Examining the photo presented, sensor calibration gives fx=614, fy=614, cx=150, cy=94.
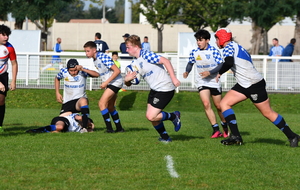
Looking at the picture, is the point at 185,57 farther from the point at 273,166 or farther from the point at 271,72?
the point at 273,166

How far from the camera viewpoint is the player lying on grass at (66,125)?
40.2 feet

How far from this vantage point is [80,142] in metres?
10.4

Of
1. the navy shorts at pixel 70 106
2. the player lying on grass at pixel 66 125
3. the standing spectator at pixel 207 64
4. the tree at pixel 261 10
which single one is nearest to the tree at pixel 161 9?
the tree at pixel 261 10

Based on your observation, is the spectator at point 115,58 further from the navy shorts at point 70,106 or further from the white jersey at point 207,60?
the white jersey at point 207,60

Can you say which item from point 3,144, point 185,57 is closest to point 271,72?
point 185,57

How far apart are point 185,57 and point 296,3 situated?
546 inches

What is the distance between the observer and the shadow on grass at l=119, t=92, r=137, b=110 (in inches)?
796

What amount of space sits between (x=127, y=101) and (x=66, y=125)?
8.07m

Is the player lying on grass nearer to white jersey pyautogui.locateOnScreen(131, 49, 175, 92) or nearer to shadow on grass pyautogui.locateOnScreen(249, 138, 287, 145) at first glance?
white jersey pyautogui.locateOnScreen(131, 49, 175, 92)

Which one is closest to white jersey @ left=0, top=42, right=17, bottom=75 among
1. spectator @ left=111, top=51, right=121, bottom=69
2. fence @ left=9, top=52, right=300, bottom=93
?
fence @ left=9, top=52, right=300, bottom=93

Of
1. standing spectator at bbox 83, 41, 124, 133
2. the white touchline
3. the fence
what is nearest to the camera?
the white touchline

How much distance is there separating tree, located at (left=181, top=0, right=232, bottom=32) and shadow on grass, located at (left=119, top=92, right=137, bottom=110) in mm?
30636

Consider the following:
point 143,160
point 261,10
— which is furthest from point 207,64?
point 261,10

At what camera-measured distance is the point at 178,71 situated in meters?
20.8
